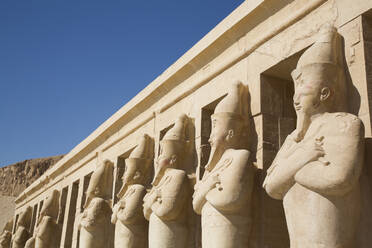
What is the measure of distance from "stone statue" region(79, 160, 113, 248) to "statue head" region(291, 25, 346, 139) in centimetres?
473

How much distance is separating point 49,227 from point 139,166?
5095mm

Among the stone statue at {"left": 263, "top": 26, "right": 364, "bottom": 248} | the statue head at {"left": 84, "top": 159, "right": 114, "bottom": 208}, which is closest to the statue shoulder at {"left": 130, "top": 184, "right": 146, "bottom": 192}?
the statue head at {"left": 84, "top": 159, "right": 114, "bottom": 208}

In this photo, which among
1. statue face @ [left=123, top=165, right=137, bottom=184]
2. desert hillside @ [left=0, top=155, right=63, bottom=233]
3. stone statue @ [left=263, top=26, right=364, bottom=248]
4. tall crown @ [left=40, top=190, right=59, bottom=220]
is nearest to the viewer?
stone statue @ [left=263, top=26, right=364, bottom=248]

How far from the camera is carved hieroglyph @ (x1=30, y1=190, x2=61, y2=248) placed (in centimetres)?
1068

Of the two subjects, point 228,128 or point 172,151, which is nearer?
point 228,128

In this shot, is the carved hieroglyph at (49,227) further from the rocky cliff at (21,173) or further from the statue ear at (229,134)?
the rocky cliff at (21,173)

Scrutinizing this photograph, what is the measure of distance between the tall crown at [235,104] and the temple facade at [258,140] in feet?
0.05

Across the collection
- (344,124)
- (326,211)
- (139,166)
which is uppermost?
(139,166)

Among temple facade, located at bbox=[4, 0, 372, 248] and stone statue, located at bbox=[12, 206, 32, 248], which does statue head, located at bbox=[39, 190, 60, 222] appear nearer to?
stone statue, located at bbox=[12, 206, 32, 248]

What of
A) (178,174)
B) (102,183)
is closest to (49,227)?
(102,183)

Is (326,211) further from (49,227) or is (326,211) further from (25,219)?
(25,219)

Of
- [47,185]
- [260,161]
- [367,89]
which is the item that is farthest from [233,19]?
[47,185]

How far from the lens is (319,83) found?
3656 millimetres

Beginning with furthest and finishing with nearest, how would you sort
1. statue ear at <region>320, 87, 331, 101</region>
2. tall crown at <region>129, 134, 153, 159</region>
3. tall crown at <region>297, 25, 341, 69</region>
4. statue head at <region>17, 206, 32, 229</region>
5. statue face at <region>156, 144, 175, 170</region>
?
1. statue head at <region>17, 206, 32, 229</region>
2. tall crown at <region>129, 134, 153, 159</region>
3. statue face at <region>156, 144, 175, 170</region>
4. tall crown at <region>297, 25, 341, 69</region>
5. statue ear at <region>320, 87, 331, 101</region>
